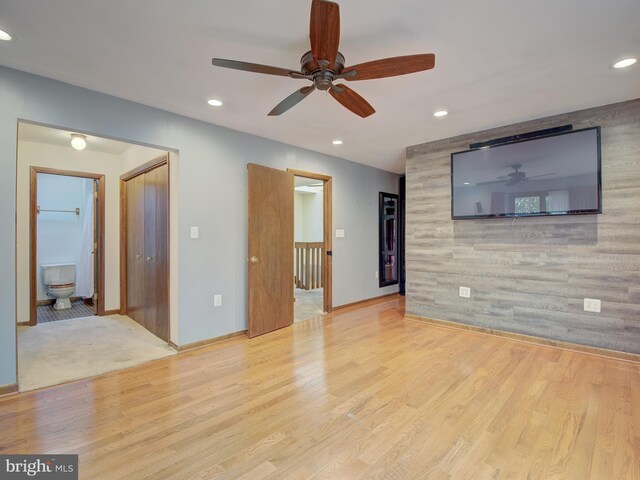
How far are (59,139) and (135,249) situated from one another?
1660mm

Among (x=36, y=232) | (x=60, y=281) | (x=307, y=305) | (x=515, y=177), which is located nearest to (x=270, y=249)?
(x=307, y=305)

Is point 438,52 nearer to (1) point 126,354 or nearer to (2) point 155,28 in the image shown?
(2) point 155,28

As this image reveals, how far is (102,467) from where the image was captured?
157 cm

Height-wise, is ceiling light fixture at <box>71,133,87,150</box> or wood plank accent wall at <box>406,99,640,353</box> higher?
ceiling light fixture at <box>71,133,87,150</box>

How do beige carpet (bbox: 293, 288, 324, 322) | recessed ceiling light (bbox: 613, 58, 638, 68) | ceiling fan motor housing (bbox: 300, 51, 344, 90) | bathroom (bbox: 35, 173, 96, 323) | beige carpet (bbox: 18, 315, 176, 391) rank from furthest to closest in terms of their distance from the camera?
bathroom (bbox: 35, 173, 96, 323)
beige carpet (bbox: 293, 288, 324, 322)
beige carpet (bbox: 18, 315, 176, 391)
recessed ceiling light (bbox: 613, 58, 638, 68)
ceiling fan motor housing (bbox: 300, 51, 344, 90)

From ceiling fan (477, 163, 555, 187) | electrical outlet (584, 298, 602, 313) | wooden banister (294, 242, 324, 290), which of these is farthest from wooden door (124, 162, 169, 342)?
electrical outlet (584, 298, 602, 313)

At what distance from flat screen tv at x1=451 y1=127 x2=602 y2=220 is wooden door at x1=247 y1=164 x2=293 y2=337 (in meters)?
2.16

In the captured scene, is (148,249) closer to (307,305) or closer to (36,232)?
(36,232)

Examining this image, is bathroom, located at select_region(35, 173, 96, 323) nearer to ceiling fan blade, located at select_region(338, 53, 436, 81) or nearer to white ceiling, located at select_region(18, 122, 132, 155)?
white ceiling, located at select_region(18, 122, 132, 155)

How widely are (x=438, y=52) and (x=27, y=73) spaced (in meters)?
3.03

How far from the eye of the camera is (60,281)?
197 inches

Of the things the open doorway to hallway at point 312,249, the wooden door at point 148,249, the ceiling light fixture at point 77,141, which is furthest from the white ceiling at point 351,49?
the open doorway to hallway at point 312,249

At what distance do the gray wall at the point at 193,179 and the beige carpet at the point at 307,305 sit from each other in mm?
409

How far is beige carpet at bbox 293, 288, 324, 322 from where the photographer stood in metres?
4.59
